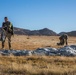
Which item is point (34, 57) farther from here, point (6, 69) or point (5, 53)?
point (6, 69)

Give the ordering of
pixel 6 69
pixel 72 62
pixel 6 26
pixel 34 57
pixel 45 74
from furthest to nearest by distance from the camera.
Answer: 1. pixel 6 26
2. pixel 34 57
3. pixel 72 62
4. pixel 6 69
5. pixel 45 74

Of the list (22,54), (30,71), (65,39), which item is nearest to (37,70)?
(30,71)

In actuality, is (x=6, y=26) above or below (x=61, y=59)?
above

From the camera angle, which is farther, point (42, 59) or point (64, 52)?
point (64, 52)

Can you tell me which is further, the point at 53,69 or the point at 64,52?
the point at 64,52

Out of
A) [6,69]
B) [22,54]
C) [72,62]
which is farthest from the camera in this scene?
[22,54]

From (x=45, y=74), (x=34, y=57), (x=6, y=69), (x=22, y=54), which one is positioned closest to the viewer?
(x=45, y=74)

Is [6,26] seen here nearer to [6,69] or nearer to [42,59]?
[42,59]

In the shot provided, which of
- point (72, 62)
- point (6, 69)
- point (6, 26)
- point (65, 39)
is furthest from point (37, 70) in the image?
point (65, 39)

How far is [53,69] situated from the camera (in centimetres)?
1244

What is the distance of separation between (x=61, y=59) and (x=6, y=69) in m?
3.96

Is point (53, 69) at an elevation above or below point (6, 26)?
below

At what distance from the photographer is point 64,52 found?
18531 mm

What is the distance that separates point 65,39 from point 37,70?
2398 centimetres
